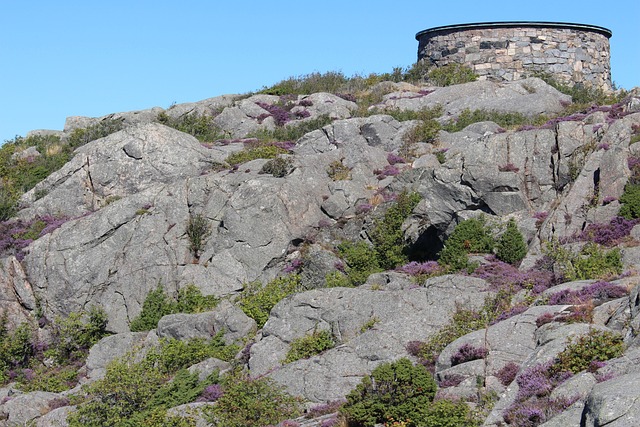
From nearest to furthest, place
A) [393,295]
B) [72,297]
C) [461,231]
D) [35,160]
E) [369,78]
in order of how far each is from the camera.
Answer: [393,295] < [461,231] < [72,297] < [35,160] < [369,78]

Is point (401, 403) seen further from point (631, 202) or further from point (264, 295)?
point (631, 202)

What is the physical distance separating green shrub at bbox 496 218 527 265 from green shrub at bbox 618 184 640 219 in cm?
341

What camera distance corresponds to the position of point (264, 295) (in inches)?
1335

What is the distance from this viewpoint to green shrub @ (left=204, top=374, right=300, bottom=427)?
24.1 metres

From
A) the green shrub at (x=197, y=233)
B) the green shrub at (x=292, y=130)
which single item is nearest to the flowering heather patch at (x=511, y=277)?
the green shrub at (x=197, y=233)

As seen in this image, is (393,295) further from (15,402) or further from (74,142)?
(74,142)

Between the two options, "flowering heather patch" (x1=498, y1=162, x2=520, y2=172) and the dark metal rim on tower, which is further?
the dark metal rim on tower

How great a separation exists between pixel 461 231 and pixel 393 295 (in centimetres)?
572

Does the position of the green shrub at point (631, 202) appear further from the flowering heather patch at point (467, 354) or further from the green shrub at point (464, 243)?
the flowering heather patch at point (467, 354)

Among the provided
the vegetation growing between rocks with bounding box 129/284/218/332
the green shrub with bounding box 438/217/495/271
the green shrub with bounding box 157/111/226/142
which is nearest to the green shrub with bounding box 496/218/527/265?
the green shrub with bounding box 438/217/495/271

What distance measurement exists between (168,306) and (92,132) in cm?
1838

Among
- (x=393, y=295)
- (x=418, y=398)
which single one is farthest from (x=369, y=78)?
(x=418, y=398)

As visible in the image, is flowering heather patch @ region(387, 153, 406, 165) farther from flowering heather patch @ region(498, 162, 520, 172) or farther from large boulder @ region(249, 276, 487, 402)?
large boulder @ region(249, 276, 487, 402)

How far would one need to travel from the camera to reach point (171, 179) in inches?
1693
